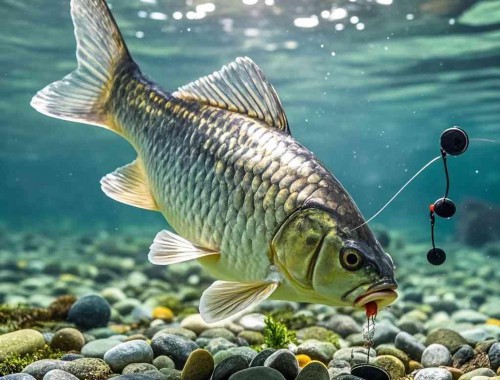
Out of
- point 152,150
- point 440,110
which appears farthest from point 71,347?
point 440,110

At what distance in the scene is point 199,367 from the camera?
14.0 ft

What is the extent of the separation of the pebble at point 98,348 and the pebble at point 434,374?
110 inches

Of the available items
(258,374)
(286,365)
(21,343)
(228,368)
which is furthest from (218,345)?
(21,343)

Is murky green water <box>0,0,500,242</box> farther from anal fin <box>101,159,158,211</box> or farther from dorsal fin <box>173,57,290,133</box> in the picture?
anal fin <box>101,159,158,211</box>

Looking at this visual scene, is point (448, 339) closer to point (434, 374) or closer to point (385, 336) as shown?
point (385, 336)

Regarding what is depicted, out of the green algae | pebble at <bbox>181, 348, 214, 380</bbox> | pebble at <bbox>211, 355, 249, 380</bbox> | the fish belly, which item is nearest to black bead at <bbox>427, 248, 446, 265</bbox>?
the fish belly

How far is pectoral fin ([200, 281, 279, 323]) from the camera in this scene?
3.31 m

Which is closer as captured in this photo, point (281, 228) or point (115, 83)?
point (281, 228)

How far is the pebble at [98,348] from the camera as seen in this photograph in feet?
16.7

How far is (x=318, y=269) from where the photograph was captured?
3199mm

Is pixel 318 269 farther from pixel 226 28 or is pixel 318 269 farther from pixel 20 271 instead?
pixel 226 28

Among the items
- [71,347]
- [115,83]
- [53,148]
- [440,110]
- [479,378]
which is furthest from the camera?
[53,148]

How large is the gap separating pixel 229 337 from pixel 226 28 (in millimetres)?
15337

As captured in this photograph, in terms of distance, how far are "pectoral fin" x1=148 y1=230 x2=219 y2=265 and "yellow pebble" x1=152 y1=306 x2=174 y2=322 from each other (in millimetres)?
4249
